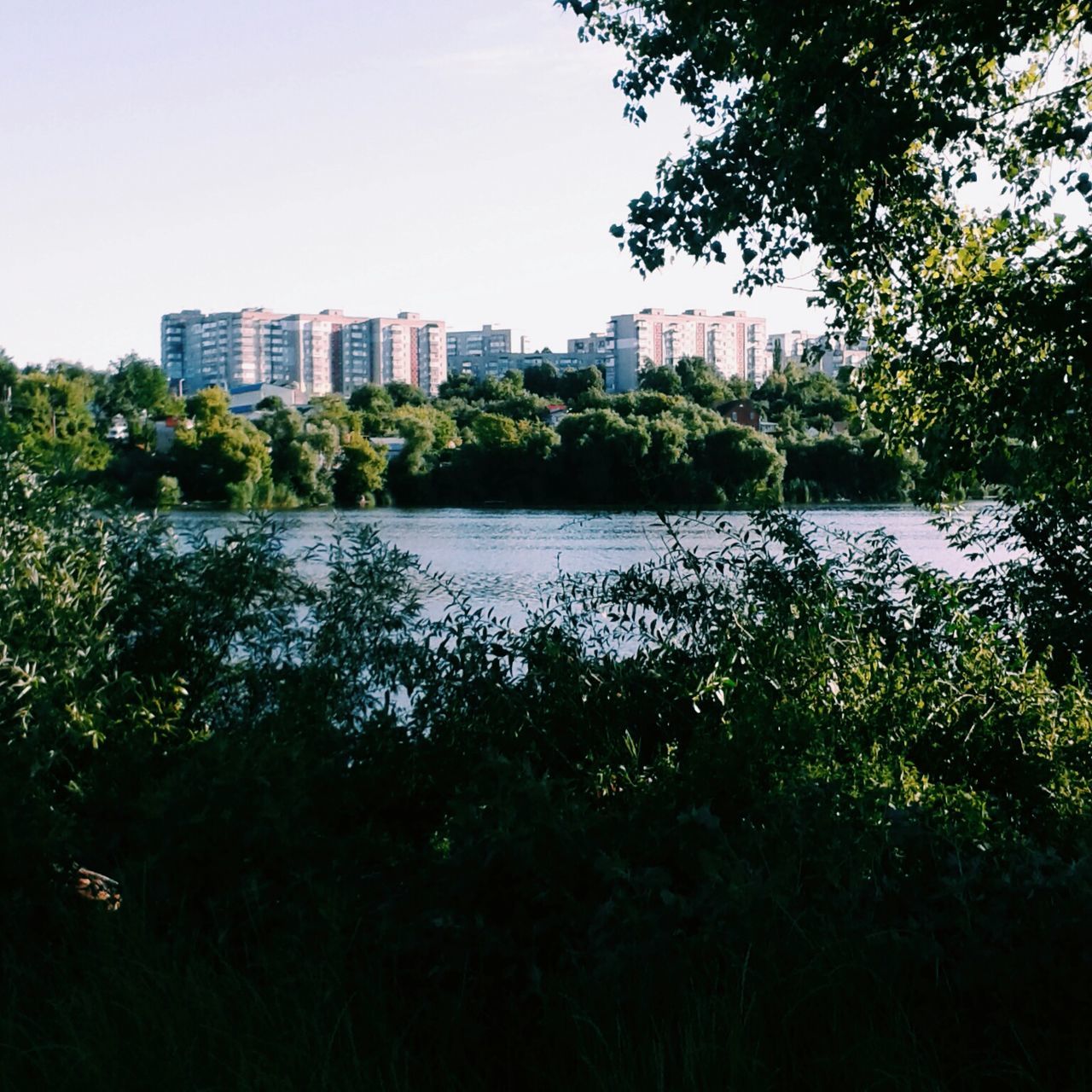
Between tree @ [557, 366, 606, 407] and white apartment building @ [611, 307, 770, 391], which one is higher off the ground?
white apartment building @ [611, 307, 770, 391]

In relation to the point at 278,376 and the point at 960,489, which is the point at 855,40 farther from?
the point at 278,376

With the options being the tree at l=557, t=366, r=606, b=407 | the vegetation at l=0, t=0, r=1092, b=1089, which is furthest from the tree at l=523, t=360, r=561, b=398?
the vegetation at l=0, t=0, r=1092, b=1089

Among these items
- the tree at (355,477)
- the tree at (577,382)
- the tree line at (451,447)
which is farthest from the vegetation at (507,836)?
the tree at (577,382)

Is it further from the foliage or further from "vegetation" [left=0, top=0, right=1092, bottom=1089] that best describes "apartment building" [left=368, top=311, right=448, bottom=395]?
"vegetation" [left=0, top=0, right=1092, bottom=1089]

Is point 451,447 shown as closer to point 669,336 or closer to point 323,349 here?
point 669,336

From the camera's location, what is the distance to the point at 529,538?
26172 millimetres

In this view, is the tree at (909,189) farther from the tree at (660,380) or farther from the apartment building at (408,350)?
the apartment building at (408,350)

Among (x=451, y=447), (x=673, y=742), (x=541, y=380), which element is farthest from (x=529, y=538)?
(x=541, y=380)

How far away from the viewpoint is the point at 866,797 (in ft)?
15.3

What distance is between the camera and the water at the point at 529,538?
→ 28.9 ft

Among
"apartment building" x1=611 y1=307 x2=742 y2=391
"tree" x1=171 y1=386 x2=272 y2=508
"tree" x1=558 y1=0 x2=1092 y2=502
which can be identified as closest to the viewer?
"tree" x1=558 y1=0 x2=1092 y2=502

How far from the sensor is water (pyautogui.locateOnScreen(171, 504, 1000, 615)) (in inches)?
347

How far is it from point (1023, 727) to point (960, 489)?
343cm

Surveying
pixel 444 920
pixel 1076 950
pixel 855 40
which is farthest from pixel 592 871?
pixel 855 40
